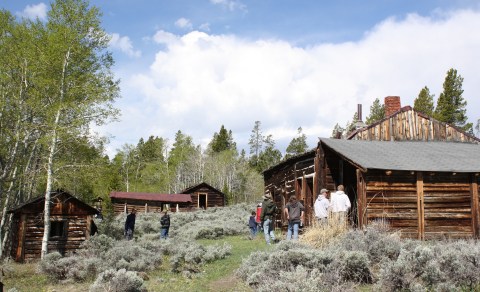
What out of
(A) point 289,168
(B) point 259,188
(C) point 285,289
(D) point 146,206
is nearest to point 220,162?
(B) point 259,188

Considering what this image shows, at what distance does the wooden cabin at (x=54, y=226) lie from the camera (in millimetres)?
19797

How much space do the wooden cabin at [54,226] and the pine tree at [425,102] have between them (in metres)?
39.0

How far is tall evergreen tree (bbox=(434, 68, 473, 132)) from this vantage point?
4606 cm

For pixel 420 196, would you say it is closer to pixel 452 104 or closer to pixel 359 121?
pixel 359 121

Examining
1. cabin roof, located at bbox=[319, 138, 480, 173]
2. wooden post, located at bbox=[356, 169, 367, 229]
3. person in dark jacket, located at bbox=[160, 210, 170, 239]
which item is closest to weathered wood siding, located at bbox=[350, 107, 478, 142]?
cabin roof, located at bbox=[319, 138, 480, 173]

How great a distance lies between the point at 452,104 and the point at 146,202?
35.3 metres

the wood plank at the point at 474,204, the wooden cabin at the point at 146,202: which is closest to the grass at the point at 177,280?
the wood plank at the point at 474,204

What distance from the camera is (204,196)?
50406 mm

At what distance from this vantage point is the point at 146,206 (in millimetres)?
48156

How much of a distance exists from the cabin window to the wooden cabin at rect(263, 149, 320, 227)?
1071 centimetres

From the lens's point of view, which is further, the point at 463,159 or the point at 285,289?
the point at 463,159

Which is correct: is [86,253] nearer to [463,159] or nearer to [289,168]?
[289,168]

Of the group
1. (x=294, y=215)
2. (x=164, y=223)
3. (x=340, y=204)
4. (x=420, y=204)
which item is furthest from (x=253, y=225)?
(x=420, y=204)

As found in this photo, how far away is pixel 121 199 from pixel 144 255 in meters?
35.1
